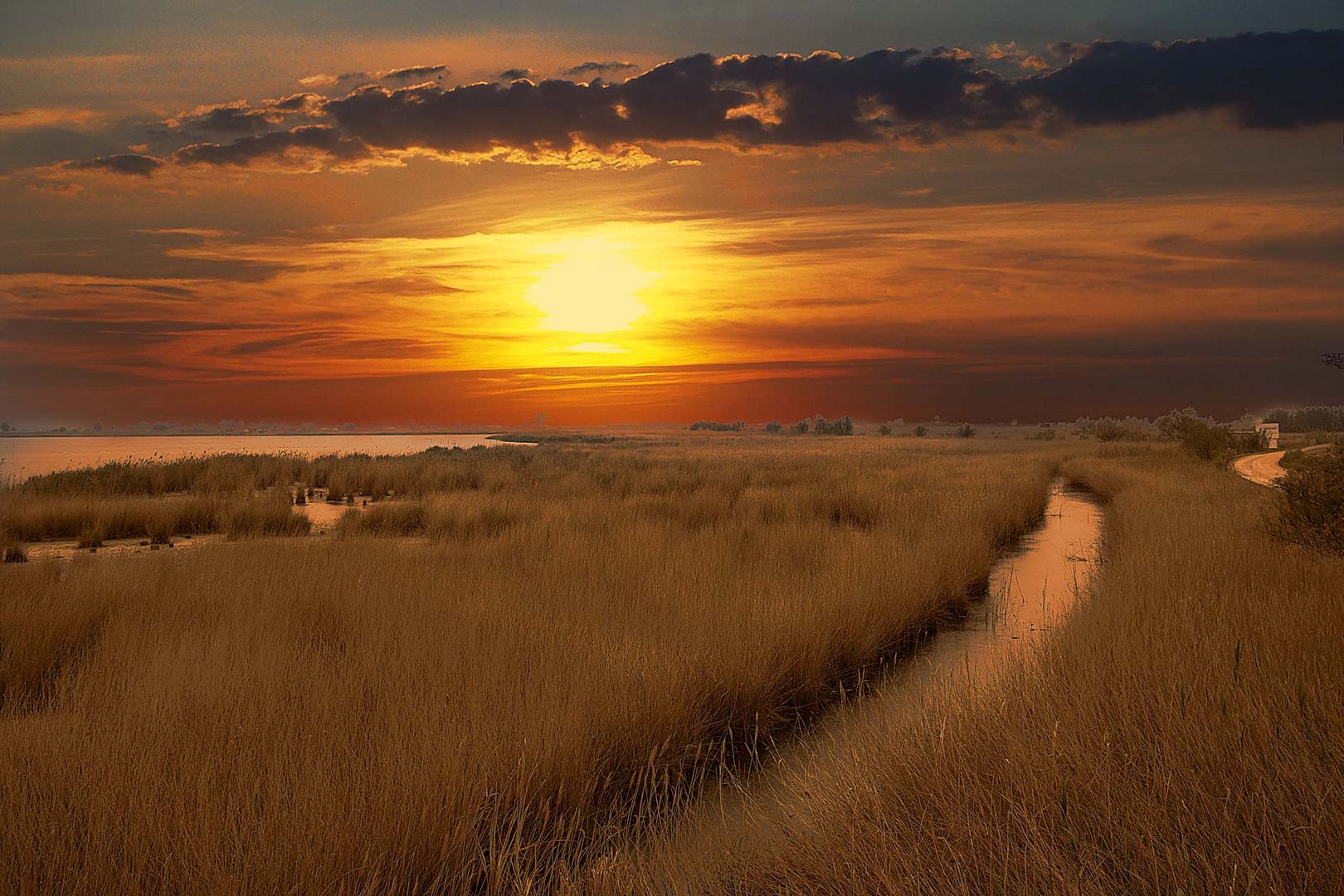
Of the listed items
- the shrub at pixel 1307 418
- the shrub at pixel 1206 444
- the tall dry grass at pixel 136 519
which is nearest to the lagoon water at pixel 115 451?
the tall dry grass at pixel 136 519

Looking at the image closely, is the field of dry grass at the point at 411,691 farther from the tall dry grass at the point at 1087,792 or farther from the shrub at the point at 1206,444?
the shrub at the point at 1206,444

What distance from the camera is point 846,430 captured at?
4675 inches

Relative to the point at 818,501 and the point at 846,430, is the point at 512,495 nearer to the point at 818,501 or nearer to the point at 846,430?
the point at 818,501

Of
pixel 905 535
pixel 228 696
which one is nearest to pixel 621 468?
pixel 905 535

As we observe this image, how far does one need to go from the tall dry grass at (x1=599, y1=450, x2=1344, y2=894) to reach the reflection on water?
1.30 m

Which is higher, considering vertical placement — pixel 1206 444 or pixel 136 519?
pixel 136 519

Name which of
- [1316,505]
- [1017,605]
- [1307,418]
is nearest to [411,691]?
[1017,605]

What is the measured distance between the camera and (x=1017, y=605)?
9609mm

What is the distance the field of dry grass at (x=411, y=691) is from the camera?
3178 millimetres

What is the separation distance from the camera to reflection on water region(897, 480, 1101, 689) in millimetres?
7223

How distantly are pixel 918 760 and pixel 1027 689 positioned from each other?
1.08 meters

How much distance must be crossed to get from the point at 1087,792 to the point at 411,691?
346 cm

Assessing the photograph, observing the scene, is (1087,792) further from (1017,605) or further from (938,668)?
(1017,605)

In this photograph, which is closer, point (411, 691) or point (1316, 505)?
point (411, 691)
